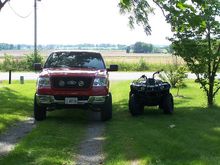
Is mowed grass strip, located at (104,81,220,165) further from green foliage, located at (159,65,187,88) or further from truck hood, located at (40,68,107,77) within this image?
green foliage, located at (159,65,187,88)

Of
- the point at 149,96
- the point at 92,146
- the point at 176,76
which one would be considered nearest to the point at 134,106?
the point at 149,96

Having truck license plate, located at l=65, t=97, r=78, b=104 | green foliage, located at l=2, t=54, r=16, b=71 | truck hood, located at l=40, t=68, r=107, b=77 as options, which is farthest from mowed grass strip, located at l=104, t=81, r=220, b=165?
green foliage, located at l=2, t=54, r=16, b=71

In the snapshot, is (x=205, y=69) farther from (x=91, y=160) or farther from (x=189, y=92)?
(x=91, y=160)

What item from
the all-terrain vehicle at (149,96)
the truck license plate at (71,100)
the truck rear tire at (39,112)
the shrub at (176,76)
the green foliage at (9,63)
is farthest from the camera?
the green foliage at (9,63)

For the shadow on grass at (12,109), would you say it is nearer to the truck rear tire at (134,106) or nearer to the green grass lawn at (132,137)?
the green grass lawn at (132,137)

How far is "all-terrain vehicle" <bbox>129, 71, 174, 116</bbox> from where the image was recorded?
13719 millimetres

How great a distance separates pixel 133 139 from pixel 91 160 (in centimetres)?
Answer: 195

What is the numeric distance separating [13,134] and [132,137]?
2602 mm

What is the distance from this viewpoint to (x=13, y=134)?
11.0m

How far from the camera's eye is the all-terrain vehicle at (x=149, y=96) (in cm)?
1372

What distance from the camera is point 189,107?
15.9 m

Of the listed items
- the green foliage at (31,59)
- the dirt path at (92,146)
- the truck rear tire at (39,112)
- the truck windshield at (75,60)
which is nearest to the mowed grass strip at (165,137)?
the dirt path at (92,146)

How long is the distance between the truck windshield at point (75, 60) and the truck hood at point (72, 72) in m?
0.56

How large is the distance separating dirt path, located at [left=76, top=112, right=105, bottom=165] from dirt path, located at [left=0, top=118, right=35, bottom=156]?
130 cm
